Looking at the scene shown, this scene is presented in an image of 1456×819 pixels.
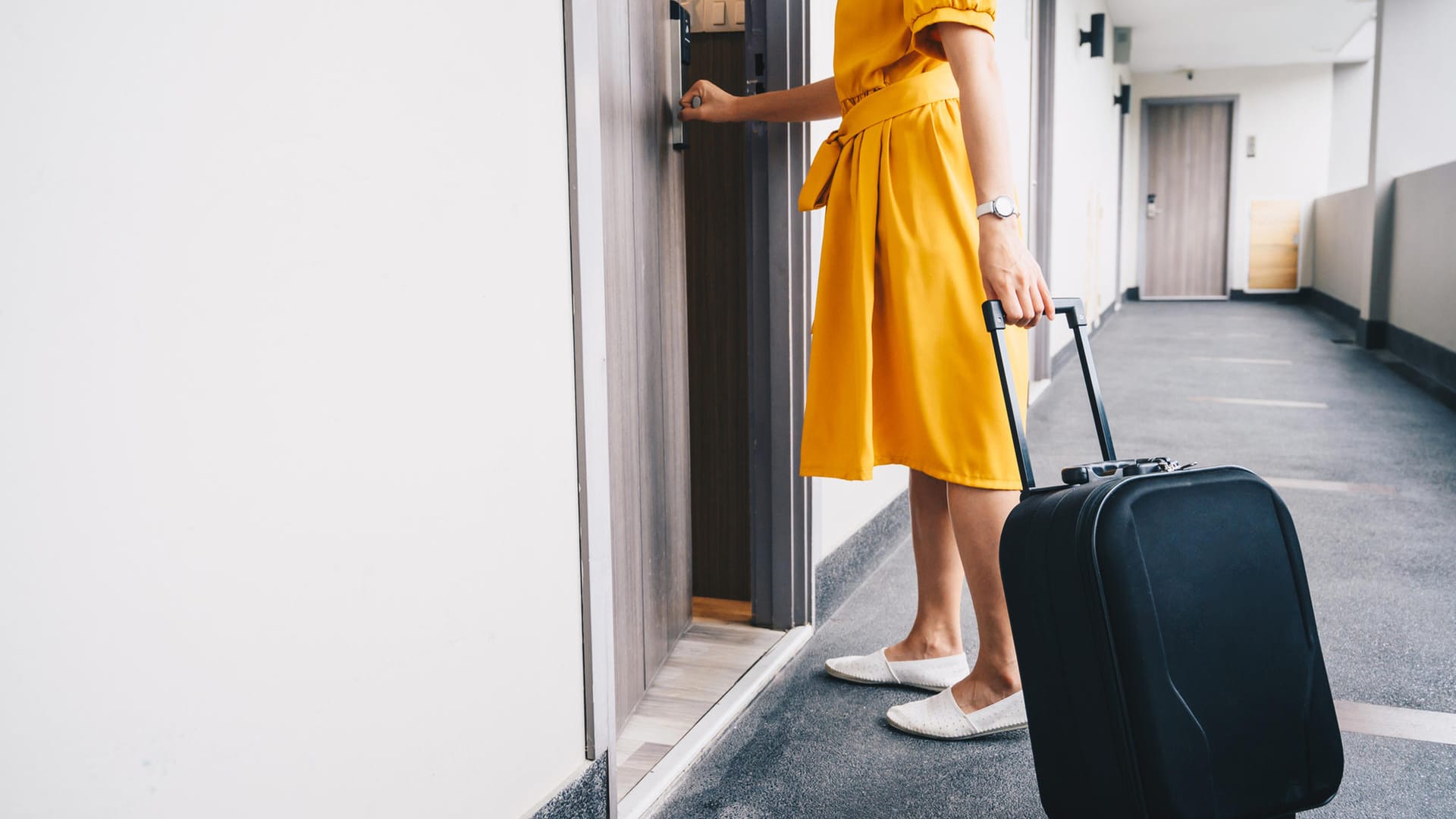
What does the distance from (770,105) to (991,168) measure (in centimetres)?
49

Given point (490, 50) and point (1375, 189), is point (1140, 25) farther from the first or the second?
point (490, 50)

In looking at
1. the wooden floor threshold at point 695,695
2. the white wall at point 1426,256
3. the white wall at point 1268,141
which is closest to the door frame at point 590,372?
the wooden floor threshold at point 695,695

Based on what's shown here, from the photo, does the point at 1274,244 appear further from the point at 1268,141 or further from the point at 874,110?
the point at 874,110

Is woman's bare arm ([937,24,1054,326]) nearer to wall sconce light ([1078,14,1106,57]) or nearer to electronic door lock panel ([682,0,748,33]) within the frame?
electronic door lock panel ([682,0,748,33])

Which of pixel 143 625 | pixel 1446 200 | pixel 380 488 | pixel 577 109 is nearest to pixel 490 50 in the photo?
pixel 577 109

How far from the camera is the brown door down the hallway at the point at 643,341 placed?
1.44 m

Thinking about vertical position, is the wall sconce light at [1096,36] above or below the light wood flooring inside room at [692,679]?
above

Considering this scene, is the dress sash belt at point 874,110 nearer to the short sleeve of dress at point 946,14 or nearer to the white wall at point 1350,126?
the short sleeve of dress at point 946,14

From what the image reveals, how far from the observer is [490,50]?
3.01 ft

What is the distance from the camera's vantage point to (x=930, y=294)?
4.38ft

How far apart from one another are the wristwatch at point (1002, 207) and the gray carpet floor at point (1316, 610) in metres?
0.71

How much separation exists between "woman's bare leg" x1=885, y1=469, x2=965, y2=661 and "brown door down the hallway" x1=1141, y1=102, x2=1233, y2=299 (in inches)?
438

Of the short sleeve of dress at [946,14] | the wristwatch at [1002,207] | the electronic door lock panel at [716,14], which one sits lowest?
the wristwatch at [1002,207]

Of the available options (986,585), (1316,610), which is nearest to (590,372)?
(986,585)
